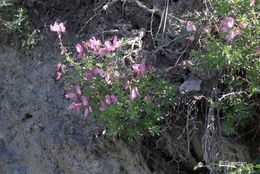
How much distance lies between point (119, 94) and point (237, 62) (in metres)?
0.59

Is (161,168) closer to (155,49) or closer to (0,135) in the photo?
(155,49)

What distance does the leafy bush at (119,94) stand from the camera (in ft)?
9.59

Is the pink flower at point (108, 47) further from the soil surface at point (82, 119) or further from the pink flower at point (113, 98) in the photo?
the soil surface at point (82, 119)

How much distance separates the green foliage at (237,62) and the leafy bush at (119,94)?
0.25m

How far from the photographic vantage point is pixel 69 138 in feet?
11.3

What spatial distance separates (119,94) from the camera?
9.61 ft

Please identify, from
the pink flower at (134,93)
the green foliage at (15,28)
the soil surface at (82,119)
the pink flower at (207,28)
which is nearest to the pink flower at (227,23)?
the pink flower at (207,28)

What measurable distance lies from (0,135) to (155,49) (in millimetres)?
1153

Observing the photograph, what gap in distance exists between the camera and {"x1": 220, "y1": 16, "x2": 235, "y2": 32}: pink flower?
2.79 meters

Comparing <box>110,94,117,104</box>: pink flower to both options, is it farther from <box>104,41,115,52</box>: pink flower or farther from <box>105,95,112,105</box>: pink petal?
<box>104,41,115,52</box>: pink flower

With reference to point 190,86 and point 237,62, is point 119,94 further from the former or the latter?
Answer: point 237,62

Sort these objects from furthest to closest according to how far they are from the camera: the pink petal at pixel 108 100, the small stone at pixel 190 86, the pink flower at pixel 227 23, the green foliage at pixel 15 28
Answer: the green foliage at pixel 15 28, the small stone at pixel 190 86, the pink petal at pixel 108 100, the pink flower at pixel 227 23

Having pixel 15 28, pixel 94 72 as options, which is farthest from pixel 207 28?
pixel 15 28

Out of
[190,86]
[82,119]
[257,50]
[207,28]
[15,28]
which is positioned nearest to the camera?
[257,50]
